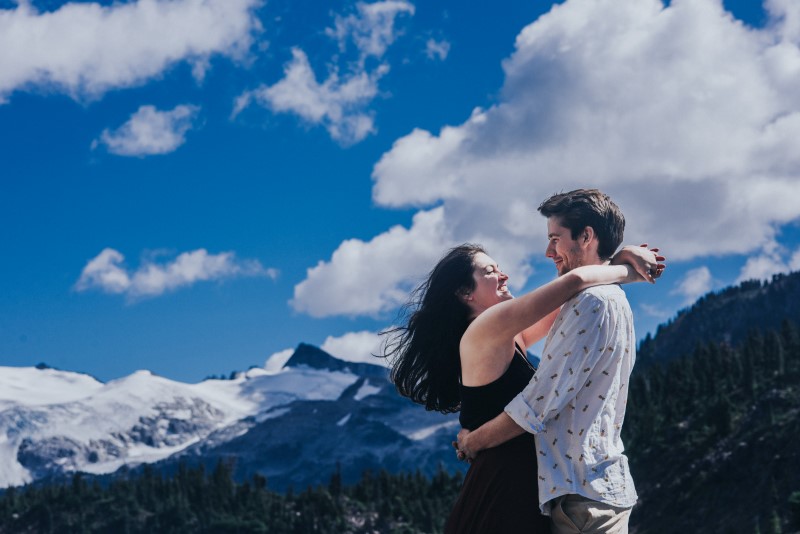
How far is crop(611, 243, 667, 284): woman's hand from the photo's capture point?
6023 millimetres

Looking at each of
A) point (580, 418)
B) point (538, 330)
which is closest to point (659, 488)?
point (538, 330)

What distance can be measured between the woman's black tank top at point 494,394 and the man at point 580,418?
0.23 metres

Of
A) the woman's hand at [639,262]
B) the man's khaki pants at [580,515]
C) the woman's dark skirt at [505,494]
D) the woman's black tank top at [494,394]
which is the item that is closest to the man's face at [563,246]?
the woman's hand at [639,262]

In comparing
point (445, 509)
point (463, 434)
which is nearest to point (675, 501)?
point (445, 509)

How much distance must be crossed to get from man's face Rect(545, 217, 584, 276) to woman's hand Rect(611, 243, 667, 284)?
0.37 metres

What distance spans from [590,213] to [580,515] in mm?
1771

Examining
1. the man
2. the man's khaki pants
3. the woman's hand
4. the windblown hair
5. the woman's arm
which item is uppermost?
the windblown hair

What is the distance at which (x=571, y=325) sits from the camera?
17.4 ft

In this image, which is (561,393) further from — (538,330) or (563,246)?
(538,330)

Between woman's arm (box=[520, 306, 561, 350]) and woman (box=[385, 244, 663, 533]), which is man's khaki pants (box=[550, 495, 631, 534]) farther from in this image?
woman's arm (box=[520, 306, 561, 350])

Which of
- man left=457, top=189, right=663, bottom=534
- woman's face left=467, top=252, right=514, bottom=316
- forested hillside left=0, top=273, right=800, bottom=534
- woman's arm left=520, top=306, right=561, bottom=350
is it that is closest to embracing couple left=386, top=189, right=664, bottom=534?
man left=457, top=189, right=663, bottom=534

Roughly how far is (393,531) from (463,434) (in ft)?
368

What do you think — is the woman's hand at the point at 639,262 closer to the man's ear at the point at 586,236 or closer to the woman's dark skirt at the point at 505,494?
the man's ear at the point at 586,236

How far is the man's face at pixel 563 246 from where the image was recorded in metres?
5.77
